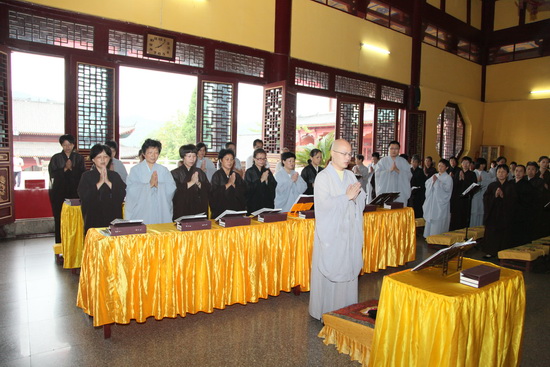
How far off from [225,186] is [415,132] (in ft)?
28.5

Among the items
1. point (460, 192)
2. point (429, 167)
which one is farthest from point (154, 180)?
point (429, 167)

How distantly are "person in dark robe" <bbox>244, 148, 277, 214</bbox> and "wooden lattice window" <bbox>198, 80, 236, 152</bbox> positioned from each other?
2591mm

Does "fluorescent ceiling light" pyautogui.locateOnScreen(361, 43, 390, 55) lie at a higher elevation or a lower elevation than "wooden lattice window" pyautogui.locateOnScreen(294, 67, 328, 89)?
higher

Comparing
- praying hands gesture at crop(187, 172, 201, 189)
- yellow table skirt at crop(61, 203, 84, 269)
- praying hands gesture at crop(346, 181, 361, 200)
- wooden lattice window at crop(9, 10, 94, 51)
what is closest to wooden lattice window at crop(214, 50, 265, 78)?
wooden lattice window at crop(9, 10, 94, 51)

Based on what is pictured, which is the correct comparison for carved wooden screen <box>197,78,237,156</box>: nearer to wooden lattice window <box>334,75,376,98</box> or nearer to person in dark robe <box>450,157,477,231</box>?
wooden lattice window <box>334,75,376,98</box>

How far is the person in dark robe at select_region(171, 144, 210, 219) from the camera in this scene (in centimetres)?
436

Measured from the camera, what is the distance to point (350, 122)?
1016cm

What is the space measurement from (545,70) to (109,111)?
1333 centimetres

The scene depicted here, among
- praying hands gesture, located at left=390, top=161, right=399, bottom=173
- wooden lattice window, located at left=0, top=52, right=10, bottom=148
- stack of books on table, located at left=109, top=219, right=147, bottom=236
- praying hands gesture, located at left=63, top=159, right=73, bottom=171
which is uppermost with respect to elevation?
wooden lattice window, located at left=0, top=52, right=10, bottom=148

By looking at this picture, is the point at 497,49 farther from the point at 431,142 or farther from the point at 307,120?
the point at 307,120

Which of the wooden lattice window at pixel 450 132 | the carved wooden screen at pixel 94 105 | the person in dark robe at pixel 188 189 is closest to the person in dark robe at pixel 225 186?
the person in dark robe at pixel 188 189

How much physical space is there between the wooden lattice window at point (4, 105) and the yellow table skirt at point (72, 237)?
1.93 metres

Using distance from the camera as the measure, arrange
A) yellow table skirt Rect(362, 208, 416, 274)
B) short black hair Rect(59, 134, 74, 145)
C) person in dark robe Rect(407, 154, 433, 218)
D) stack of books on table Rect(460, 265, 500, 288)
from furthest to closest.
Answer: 1. person in dark robe Rect(407, 154, 433, 218)
2. short black hair Rect(59, 134, 74, 145)
3. yellow table skirt Rect(362, 208, 416, 274)
4. stack of books on table Rect(460, 265, 500, 288)

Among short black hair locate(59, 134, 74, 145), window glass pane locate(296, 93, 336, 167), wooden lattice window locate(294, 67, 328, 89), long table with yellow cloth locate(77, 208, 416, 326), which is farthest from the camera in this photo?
window glass pane locate(296, 93, 336, 167)
